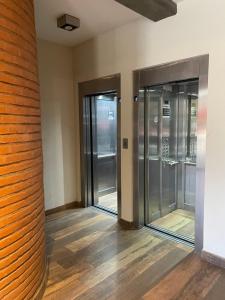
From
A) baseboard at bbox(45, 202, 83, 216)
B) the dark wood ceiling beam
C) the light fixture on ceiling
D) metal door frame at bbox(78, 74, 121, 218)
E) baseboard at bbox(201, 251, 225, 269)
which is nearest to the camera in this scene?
the dark wood ceiling beam

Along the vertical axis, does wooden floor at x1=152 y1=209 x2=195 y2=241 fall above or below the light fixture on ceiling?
below

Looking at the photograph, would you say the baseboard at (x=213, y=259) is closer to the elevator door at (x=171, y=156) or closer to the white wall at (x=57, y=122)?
the elevator door at (x=171, y=156)

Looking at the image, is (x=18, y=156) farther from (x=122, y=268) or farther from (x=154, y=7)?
(x=154, y=7)

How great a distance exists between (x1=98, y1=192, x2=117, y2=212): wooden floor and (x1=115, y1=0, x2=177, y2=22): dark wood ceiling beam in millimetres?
2822

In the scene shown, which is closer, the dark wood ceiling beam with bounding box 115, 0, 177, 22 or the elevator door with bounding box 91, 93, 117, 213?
the dark wood ceiling beam with bounding box 115, 0, 177, 22

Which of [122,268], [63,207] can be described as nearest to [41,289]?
[122,268]

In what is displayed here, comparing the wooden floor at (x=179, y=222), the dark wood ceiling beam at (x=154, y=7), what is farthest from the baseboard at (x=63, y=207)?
the dark wood ceiling beam at (x=154, y=7)

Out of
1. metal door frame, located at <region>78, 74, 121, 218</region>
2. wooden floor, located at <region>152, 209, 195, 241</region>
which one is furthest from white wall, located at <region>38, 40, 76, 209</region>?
wooden floor, located at <region>152, 209, 195, 241</region>

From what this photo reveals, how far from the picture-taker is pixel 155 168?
336 cm

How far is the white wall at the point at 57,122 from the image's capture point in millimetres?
3510

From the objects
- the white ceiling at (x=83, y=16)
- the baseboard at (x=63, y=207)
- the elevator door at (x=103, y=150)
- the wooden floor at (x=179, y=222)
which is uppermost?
the white ceiling at (x=83, y=16)

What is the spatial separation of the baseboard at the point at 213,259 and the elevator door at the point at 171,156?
0.53 metres

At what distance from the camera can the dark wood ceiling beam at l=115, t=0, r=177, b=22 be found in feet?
7.22

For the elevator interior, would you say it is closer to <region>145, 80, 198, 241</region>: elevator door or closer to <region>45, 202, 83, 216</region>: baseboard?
<region>45, 202, 83, 216</region>: baseboard
